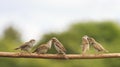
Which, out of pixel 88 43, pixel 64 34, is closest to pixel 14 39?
pixel 64 34

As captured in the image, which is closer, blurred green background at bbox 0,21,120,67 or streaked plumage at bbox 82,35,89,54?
streaked plumage at bbox 82,35,89,54

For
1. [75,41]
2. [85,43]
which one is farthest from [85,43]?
[75,41]

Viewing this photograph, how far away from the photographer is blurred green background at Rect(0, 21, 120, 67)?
3031 centimetres

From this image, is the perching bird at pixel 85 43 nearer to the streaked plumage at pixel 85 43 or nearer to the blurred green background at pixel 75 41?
the streaked plumage at pixel 85 43

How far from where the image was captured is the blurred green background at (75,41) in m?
30.3

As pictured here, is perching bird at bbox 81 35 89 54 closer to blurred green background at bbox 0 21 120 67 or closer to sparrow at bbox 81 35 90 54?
sparrow at bbox 81 35 90 54

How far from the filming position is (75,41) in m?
34.2

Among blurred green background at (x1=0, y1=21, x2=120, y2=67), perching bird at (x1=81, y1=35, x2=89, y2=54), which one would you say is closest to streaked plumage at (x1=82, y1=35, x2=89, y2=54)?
perching bird at (x1=81, y1=35, x2=89, y2=54)

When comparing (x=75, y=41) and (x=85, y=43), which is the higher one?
(x=75, y=41)

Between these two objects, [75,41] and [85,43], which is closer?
[85,43]

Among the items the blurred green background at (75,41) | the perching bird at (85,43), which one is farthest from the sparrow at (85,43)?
the blurred green background at (75,41)

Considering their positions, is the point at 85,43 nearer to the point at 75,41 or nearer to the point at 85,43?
the point at 85,43

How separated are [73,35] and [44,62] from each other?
3.63 metres

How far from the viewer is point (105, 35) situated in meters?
35.8
